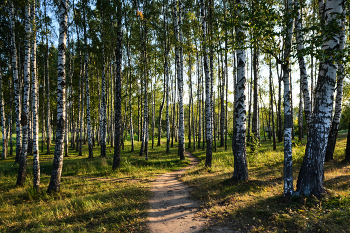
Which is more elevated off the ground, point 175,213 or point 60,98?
point 60,98

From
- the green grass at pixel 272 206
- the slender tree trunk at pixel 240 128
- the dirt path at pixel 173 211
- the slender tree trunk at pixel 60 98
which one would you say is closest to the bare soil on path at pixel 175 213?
the dirt path at pixel 173 211

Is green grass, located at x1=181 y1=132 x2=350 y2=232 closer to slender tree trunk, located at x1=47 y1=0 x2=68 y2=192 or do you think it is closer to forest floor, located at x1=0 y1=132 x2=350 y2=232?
forest floor, located at x1=0 y1=132 x2=350 y2=232

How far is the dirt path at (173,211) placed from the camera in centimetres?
484

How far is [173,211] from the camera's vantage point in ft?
19.3

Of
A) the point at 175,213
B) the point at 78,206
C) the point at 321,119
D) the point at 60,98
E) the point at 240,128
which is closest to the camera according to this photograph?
the point at 321,119

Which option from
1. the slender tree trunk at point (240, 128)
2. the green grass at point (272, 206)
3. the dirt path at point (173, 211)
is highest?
the slender tree trunk at point (240, 128)

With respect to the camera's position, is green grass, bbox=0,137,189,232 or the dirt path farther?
green grass, bbox=0,137,189,232

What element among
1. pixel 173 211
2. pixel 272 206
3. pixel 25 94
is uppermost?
pixel 25 94

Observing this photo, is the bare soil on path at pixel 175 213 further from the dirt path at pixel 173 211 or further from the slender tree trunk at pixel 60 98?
the slender tree trunk at pixel 60 98

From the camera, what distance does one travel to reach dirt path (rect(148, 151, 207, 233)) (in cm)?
484

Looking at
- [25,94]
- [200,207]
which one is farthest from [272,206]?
[25,94]

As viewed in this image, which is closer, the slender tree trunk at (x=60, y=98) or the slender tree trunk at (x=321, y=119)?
the slender tree trunk at (x=321, y=119)

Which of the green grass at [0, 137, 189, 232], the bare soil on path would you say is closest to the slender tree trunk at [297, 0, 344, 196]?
the bare soil on path

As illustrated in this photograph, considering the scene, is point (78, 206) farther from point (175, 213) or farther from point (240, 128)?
point (240, 128)
